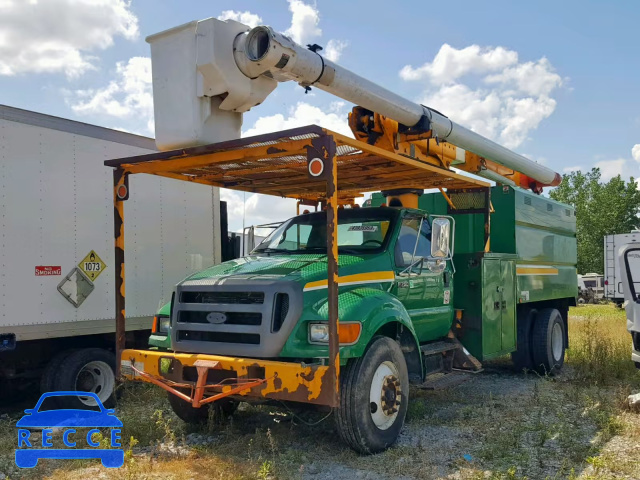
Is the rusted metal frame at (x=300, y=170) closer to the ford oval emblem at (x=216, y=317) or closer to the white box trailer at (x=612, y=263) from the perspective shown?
the ford oval emblem at (x=216, y=317)

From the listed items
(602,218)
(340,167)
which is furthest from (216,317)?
(602,218)

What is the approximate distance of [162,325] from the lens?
605 cm

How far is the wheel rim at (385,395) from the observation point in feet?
17.3

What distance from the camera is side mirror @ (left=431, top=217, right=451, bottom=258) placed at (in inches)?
→ 236

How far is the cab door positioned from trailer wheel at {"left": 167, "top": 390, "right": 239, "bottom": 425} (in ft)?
7.06

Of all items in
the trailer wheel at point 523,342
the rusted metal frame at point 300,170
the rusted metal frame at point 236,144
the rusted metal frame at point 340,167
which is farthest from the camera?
the trailer wheel at point 523,342

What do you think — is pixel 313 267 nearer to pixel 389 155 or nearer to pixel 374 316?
pixel 374 316

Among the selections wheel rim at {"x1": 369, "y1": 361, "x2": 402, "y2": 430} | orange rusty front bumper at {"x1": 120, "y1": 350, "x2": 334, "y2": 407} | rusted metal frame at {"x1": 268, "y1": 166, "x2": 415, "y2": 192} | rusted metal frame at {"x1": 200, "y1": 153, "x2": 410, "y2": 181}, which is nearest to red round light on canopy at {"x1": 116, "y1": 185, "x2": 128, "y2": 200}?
rusted metal frame at {"x1": 200, "y1": 153, "x2": 410, "y2": 181}

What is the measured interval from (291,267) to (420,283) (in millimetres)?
1700

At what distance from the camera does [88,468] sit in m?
5.16

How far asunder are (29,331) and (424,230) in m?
4.59

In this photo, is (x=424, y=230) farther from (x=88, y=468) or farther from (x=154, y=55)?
(x=88, y=468)

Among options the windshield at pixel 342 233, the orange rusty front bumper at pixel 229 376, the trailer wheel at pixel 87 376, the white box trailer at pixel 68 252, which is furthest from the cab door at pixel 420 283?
the trailer wheel at pixel 87 376

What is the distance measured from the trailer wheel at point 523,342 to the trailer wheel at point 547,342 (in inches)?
3.1
